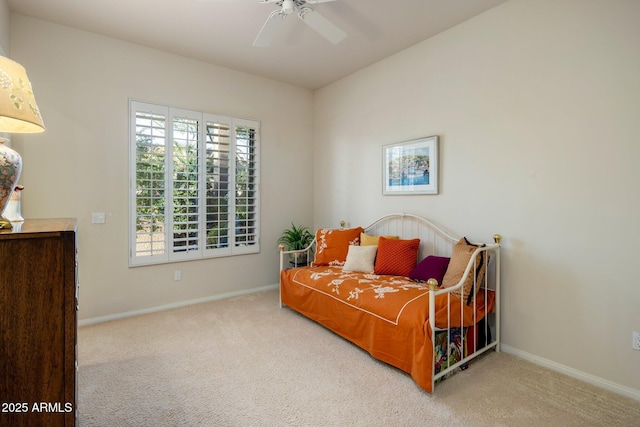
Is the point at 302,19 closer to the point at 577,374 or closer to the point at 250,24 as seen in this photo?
the point at 250,24

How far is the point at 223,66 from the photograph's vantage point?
3965 millimetres

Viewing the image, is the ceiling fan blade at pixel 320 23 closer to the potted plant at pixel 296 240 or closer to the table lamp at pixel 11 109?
the table lamp at pixel 11 109

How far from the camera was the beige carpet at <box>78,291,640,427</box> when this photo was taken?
6.07 ft

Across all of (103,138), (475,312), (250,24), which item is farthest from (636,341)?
(103,138)

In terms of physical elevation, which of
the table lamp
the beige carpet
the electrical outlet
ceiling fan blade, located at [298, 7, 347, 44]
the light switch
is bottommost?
the beige carpet

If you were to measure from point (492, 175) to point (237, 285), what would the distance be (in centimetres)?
318

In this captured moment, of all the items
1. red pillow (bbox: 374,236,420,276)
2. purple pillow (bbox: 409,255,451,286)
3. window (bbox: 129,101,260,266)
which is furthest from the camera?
window (bbox: 129,101,260,266)

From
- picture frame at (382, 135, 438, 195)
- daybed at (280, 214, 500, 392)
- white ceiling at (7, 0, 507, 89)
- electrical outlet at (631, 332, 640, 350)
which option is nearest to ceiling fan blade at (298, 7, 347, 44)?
white ceiling at (7, 0, 507, 89)

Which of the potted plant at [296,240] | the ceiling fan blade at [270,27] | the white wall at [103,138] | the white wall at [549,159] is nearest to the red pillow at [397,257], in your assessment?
the white wall at [549,159]

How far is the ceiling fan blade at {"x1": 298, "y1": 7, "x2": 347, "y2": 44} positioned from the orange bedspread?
2.07m

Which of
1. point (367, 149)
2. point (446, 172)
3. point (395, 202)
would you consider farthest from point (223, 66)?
point (446, 172)

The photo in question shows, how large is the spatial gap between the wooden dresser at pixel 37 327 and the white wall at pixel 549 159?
2866 mm

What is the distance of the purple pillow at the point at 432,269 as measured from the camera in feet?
9.30

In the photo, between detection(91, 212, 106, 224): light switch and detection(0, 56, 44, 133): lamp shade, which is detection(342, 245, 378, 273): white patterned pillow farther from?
detection(0, 56, 44, 133): lamp shade
